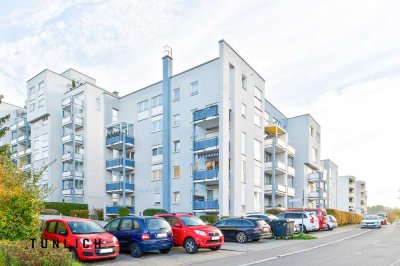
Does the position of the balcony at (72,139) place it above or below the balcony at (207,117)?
below

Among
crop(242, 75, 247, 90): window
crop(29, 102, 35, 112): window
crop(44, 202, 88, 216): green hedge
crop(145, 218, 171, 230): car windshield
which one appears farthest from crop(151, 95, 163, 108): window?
crop(145, 218, 171, 230): car windshield

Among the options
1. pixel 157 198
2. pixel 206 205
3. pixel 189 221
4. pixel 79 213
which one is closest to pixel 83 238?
pixel 189 221

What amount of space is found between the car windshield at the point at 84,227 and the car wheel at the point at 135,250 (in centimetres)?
152

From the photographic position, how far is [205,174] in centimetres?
3500

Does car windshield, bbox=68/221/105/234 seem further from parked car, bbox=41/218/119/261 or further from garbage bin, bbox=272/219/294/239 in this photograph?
garbage bin, bbox=272/219/294/239

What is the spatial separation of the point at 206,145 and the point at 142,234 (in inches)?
784

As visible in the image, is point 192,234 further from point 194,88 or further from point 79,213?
point 79,213

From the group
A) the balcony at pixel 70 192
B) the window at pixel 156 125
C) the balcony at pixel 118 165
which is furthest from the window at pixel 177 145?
the balcony at pixel 70 192

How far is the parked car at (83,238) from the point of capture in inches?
543

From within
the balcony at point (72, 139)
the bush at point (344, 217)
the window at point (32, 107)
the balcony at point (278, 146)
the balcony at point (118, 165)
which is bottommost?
the bush at point (344, 217)

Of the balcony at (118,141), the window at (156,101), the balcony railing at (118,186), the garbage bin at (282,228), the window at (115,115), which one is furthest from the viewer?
the window at (115,115)

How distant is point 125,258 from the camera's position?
15.6 metres

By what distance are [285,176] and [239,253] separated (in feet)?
105

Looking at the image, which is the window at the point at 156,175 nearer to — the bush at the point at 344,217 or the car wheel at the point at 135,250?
the bush at the point at 344,217
